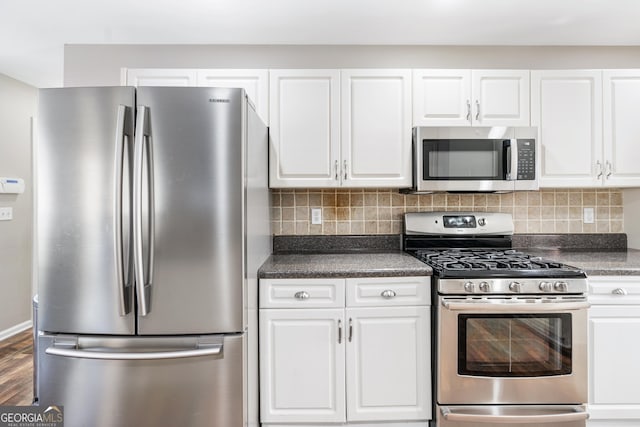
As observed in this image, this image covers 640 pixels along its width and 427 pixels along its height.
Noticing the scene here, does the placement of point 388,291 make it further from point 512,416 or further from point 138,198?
point 138,198

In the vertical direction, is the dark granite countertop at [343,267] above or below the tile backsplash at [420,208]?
below

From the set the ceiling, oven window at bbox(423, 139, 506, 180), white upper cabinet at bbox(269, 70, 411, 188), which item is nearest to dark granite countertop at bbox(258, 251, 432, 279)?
white upper cabinet at bbox(269, 70, 411, 188)

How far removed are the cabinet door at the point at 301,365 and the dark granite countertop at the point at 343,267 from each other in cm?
19

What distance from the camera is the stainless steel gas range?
1.87 m

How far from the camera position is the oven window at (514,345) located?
6.21 feet

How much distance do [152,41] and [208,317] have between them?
1975 millimetres

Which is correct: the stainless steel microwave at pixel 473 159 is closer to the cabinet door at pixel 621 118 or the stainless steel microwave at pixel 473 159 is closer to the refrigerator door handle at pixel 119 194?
the cabinet door at pixel 621 118

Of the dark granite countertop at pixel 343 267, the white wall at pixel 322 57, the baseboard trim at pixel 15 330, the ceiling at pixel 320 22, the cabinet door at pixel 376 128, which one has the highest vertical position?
the ceiling at pixel 320 22

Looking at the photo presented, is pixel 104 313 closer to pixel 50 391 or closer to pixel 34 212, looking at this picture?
pixel 50 391

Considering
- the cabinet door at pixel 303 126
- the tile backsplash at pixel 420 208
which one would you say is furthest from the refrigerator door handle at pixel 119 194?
the tile backsplash at pixel 420 208

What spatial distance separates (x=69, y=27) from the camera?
7.88 feet

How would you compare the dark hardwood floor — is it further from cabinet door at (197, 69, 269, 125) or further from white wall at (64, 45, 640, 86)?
cabinet door at (197, 69, 269, 125)

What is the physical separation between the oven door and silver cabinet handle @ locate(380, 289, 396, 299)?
0.23 metres

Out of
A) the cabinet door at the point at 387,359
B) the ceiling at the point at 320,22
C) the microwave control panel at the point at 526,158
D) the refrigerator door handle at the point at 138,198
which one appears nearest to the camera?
the refrigerator door handle at the point at 138,198
